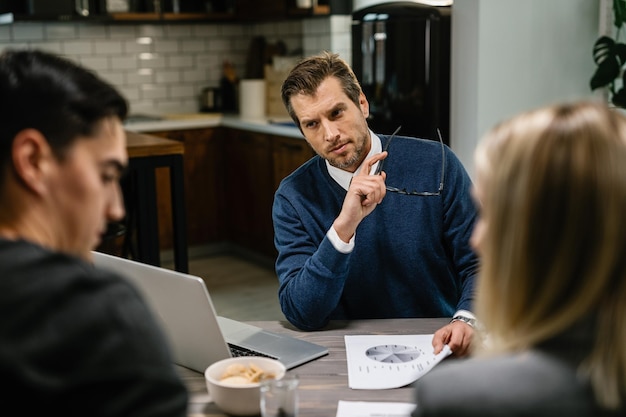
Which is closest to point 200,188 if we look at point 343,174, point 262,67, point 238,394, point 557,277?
point 262,67

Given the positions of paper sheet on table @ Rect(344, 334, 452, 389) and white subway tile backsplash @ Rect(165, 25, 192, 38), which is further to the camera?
white subway tile backsplash @ Rect(165, 25, 192, 38)

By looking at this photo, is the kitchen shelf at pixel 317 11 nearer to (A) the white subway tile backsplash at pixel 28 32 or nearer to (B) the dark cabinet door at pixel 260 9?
(B) the dark cabinet door at pixel 260 9

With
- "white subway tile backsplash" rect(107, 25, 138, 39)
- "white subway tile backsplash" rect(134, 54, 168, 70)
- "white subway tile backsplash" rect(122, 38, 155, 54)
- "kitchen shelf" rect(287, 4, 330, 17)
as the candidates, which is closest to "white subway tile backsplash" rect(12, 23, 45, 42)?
"white subway tile backsplash" rect(107, 25, 138, 39)

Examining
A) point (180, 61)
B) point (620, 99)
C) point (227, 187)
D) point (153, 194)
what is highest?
point (180, 61)

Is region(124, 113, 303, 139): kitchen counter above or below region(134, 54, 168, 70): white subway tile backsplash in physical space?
below

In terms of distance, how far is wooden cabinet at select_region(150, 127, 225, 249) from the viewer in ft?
17.5

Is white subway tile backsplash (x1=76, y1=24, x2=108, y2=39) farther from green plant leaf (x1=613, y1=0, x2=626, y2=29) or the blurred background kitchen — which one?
green plant leaf (x1=613, y1=0, x2=626, y2=29)

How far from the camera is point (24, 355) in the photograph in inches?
33.4

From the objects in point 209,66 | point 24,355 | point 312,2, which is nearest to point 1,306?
point 24,355

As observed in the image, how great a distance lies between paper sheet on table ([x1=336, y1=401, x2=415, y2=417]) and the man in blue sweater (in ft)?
2.10

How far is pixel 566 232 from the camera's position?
871mm

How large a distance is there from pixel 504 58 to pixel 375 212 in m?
2.01

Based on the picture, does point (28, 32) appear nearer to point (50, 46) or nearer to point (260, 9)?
point (50, 46)

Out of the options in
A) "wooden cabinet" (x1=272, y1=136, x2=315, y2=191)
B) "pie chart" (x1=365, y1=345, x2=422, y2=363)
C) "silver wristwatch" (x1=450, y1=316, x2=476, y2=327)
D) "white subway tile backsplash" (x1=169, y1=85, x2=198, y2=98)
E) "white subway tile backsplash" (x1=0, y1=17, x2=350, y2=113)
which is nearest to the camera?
"pie chart" (x1=365, y1=345, x2=422, y2=363)
